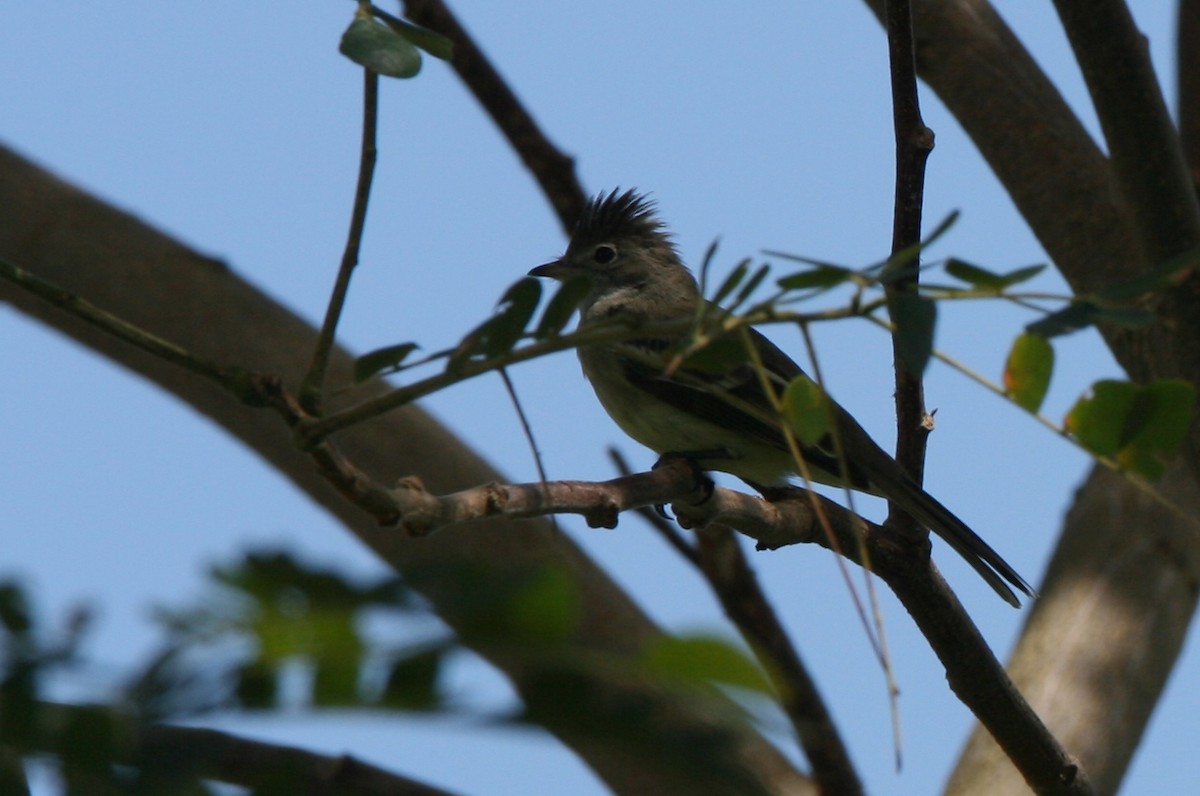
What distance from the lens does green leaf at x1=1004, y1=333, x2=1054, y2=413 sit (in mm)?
2158

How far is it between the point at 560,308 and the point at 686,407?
11.2 ft

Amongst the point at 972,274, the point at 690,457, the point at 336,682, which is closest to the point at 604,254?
the point at 690,457

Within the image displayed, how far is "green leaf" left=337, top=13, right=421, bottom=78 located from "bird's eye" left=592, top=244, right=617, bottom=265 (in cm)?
502

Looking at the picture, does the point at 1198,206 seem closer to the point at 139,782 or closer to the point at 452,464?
the point at 452,464

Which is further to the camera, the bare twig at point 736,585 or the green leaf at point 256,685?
the bare twig at point 736,585

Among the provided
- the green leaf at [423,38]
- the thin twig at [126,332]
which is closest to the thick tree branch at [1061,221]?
the green leaf at [423,38]

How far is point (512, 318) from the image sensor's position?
2152 millimetres

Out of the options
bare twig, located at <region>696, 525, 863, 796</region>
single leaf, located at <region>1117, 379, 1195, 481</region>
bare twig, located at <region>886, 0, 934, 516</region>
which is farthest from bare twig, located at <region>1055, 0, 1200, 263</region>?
single leaf, located at <region>1117, 379, 1195, 481</region>

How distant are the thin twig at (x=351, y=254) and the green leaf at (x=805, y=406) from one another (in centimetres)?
77

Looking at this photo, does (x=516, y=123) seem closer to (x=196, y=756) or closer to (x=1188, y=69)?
(x=1188, y=69)

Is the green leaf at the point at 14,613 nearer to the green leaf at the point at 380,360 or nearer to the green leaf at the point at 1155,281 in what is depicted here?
the green leaf at the point at 380,360

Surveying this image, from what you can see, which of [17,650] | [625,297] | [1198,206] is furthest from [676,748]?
[625,297]

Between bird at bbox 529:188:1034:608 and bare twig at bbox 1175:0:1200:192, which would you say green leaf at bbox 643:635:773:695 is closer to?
bird at bbox 529:188:1034:608

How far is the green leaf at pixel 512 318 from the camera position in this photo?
2.13 meters
